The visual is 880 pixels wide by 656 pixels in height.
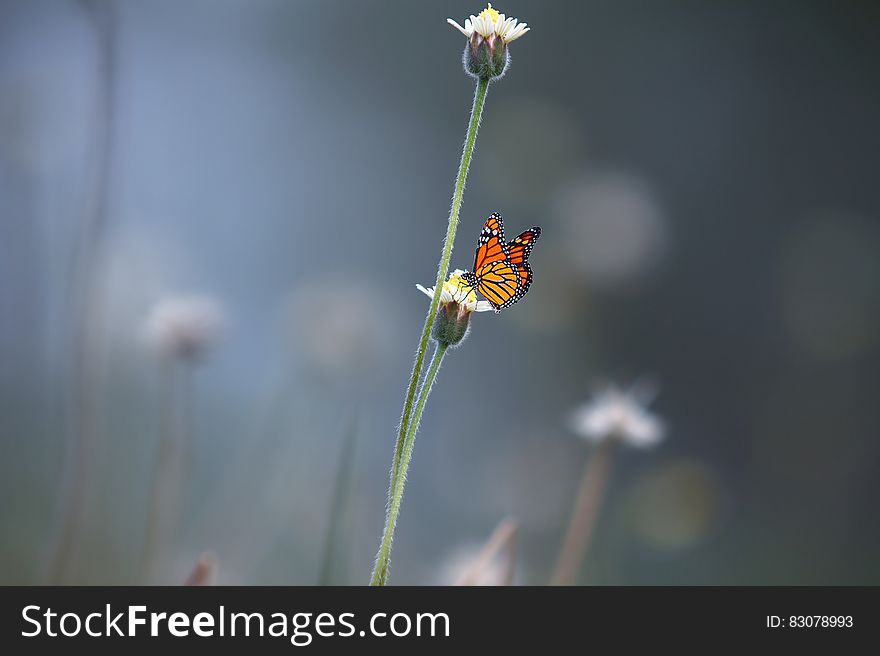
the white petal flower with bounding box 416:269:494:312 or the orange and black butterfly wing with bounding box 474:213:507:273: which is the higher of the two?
the orange and black butterfly wing with bounding box 474:213:507:273

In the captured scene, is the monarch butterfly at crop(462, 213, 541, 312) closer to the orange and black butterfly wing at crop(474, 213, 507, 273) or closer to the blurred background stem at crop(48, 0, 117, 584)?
the orange and black butterfly wing at crop(474, 213, 507, 273)

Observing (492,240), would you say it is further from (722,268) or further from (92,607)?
(722,268)

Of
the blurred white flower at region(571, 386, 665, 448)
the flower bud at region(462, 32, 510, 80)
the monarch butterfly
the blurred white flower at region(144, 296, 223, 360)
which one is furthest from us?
the blurred white flower at region(144, 296, 223, 360)

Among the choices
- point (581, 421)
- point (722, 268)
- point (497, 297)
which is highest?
point (722, 268)

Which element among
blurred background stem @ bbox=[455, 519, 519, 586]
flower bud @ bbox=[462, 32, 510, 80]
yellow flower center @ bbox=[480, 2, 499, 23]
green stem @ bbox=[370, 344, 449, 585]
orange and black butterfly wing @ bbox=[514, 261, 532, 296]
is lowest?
green stem @ bbox=[370, 344, 449, 585]

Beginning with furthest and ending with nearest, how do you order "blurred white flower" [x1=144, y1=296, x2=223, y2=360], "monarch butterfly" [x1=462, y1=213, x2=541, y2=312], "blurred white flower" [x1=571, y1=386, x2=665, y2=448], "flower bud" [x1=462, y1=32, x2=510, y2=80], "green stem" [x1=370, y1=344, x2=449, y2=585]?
1. "blurred white flower" [x1=144, y1=296, x2=223, y2=360]
2. "blurred white flower" [x1=571, y1=386, x2=665, y2=448]
3. "monarch butterfly" [x1=462, y1=213, x2=541, y2=312]
4. "flower bud" [x1=462, y1=32, x2=510, y2=80]
5. "green stem" [x1=370, y1=344, x2=449, y2=585]

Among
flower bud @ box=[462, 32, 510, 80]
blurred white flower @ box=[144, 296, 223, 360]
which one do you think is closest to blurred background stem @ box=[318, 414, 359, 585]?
flower bud @ box=[462, 32, 510, 80]

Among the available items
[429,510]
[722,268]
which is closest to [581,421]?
[429,510]

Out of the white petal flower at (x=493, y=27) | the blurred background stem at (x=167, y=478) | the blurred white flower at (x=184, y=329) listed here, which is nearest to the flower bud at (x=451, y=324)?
the white petal flower at (x=493, y=27)
